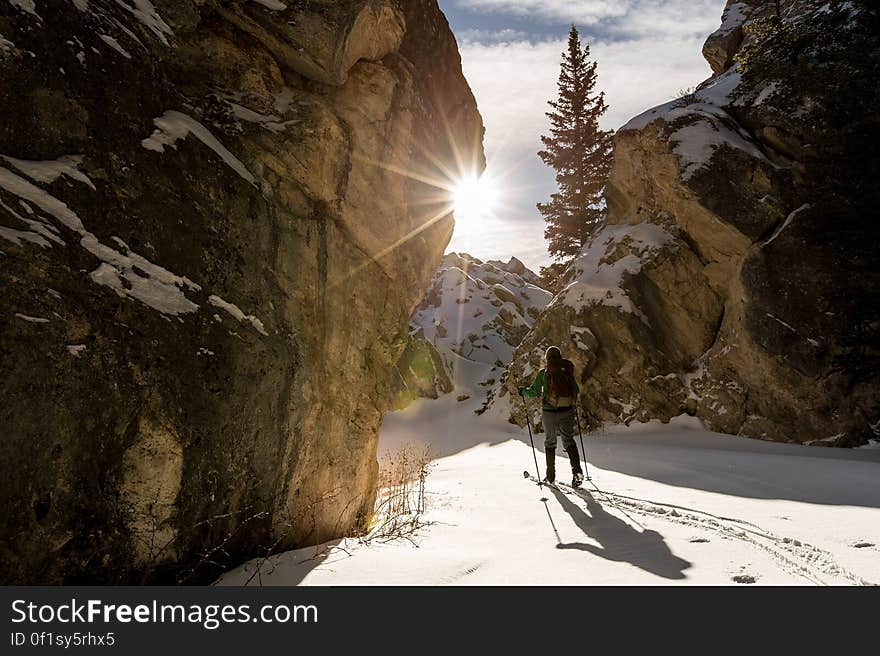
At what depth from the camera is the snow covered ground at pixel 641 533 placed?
117 inches

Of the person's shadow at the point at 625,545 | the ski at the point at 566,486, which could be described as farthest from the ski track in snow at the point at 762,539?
the ski at the point at 566,486

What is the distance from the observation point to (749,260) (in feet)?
42.3

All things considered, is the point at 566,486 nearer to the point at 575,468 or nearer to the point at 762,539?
the point at 575,468

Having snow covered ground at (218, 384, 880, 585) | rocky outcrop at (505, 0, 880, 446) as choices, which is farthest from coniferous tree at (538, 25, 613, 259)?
snow covered ground at (218, 384, 880, 585)

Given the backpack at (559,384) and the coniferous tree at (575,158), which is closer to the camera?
the backpack at (559,384)

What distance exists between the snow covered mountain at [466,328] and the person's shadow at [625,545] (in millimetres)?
Result: 19532

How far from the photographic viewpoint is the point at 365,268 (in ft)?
23.6

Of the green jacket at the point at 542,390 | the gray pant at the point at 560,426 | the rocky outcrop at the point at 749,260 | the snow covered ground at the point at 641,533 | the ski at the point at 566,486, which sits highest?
the rocky outcrop at the point at 749,260

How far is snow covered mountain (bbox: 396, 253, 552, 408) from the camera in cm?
2681

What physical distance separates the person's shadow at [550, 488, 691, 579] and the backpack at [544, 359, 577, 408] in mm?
2219

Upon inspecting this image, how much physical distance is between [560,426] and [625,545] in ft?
12.1

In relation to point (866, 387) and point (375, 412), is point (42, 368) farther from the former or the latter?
point (866, 387)

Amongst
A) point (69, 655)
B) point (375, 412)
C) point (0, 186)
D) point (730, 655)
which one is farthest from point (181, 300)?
point (730, 655)

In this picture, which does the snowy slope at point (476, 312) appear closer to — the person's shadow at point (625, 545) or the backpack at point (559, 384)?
the backpack at point (559, 384)
